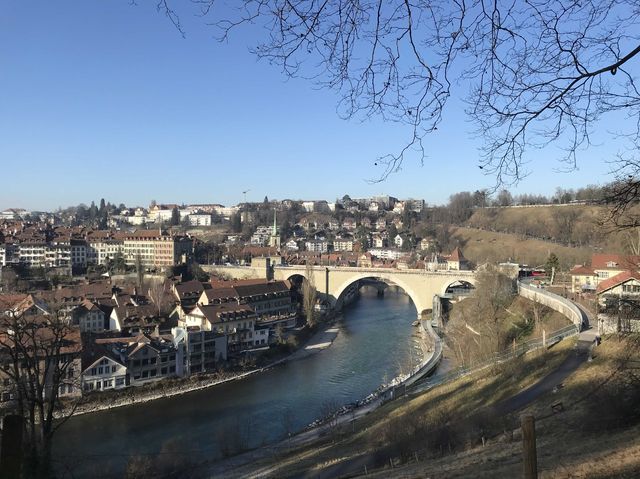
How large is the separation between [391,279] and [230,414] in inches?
586

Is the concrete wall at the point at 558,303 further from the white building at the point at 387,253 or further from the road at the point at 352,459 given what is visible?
the white building at the point at 387,253

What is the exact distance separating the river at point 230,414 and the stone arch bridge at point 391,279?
7047 millimetres

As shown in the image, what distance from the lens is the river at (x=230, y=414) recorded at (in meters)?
8.97

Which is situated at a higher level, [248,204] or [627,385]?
[248,204]

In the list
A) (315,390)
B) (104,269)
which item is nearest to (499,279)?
(315,390)

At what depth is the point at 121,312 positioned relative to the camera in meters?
17.2

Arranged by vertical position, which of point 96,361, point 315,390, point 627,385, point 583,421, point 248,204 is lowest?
point 315,390

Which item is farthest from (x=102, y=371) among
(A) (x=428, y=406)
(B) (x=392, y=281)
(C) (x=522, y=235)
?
(C) (x=522, y=235)

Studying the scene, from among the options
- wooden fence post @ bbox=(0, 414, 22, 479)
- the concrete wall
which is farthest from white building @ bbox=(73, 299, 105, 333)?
wooden fence post @ bbox=(0, 414, 22, 479)

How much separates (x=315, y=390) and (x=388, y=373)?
2325 millimetres

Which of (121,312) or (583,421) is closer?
(583,421)

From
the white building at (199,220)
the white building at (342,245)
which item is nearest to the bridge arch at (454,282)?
the white building at (342,245)

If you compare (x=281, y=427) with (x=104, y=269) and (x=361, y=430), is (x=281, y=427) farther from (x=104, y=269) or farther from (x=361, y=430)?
(x=104, y=269)

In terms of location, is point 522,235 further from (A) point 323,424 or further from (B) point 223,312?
(A) point 323,424
